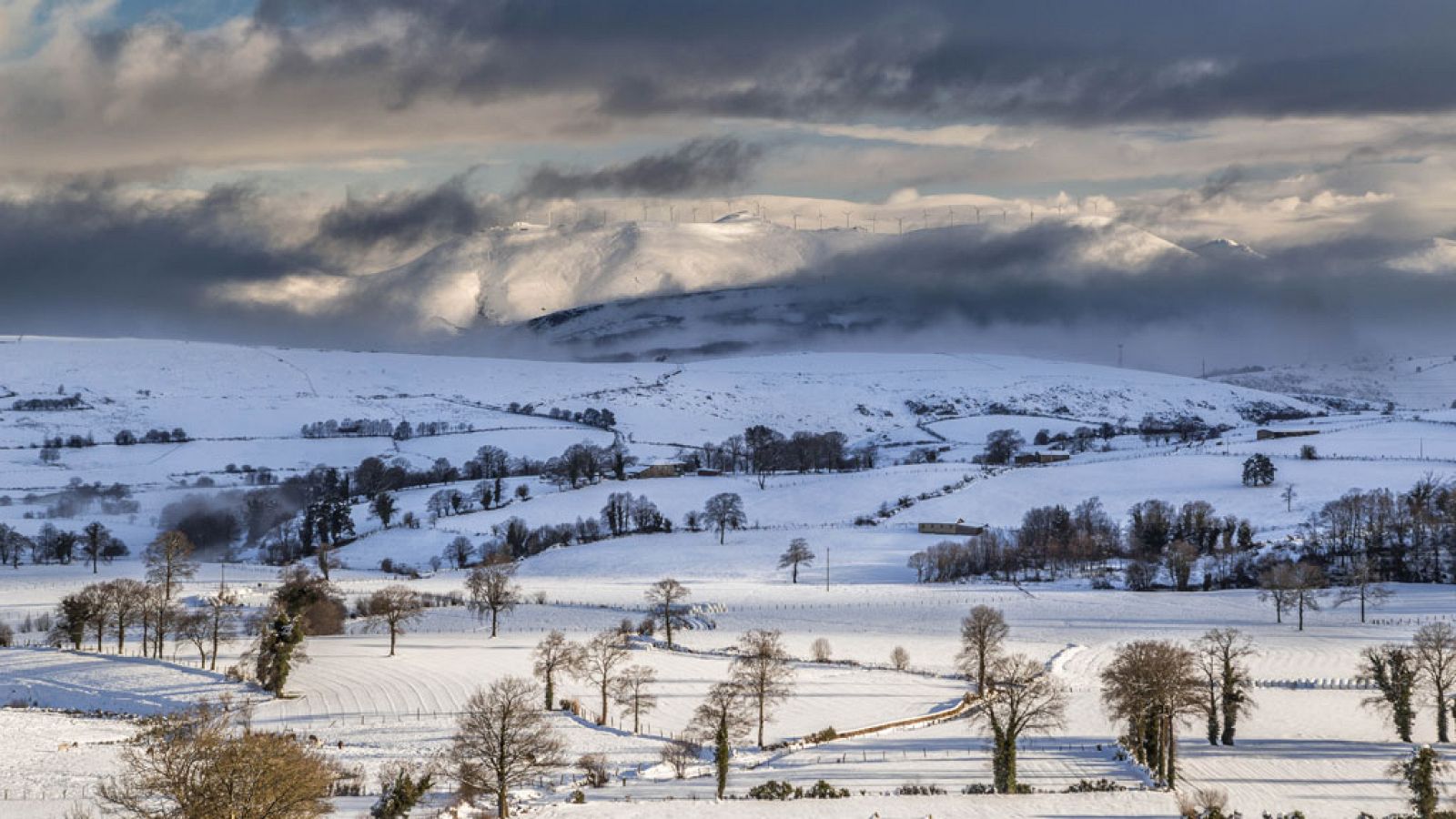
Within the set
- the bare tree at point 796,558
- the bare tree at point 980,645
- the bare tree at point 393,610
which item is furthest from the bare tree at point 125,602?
the bare tree at point 796,558

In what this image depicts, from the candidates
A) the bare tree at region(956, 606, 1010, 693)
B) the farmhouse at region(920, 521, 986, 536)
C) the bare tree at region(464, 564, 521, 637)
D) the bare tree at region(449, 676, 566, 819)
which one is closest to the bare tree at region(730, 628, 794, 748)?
the bare tree at region(956, 606, 1010, 693)

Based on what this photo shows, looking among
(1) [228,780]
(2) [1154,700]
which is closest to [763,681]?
(2) [1154,700]

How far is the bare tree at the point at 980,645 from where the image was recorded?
86312mm

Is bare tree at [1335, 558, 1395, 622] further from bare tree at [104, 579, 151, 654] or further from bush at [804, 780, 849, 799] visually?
bare tree at [104, 579, 151, 654]

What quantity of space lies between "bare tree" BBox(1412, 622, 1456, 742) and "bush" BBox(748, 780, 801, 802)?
39095 millimetres

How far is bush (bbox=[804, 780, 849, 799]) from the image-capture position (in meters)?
56.3

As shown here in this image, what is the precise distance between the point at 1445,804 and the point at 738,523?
11305cm

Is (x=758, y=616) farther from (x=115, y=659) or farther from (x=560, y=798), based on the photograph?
(x=560, y=798)

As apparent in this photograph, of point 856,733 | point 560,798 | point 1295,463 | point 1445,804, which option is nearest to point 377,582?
point 856,733

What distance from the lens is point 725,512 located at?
168m

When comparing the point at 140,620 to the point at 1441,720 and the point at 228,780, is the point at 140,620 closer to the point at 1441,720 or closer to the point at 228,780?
the point at 228,780

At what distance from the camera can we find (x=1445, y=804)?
59000mm

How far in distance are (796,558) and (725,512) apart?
27947mm

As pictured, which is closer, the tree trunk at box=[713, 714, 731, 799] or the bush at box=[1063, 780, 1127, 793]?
the tree trunk at box=[713, 714, 731, 799]
